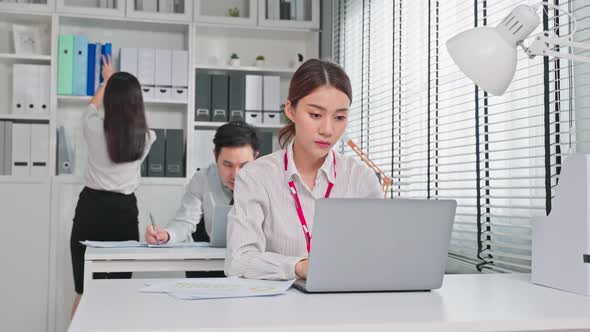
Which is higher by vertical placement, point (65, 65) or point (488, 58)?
point (65, 65)

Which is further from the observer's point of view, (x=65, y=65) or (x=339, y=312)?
(x=65, y=65)

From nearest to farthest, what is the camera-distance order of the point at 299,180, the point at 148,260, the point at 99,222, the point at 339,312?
1. the point at 339,312
2. the point at 299,180
3. the point at 148,260
4. the point at 99,222

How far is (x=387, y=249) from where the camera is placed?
1.32 metres

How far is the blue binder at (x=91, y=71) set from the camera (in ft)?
12.8

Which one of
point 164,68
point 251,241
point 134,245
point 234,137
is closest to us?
point 251,241

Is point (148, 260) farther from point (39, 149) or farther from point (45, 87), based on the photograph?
point (45, 87)

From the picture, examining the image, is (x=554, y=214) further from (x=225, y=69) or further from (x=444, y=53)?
(x=225, y=69)

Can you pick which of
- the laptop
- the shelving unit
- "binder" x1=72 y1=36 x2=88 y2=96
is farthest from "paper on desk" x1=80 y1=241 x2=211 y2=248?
Answer: "binder" x1=72 y1=36 x2=88 y2=96

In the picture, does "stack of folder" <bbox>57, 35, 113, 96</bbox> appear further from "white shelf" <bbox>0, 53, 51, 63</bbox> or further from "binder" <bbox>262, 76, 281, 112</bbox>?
"binder" <bbox>262, 76, 281, 112</bbox>

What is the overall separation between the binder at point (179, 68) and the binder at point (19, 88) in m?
0.85

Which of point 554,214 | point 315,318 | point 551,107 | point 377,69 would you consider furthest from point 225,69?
point 315,318

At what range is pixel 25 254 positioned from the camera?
3.83m

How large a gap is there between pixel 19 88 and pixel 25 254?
95cm

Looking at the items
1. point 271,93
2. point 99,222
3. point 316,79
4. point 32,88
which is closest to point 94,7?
point 32,88
